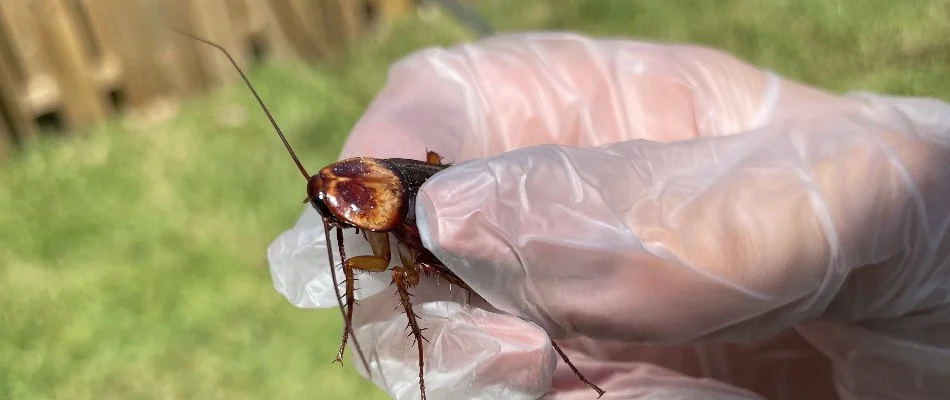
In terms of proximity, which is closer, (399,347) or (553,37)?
(399,347)

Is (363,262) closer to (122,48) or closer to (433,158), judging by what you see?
(433,158)

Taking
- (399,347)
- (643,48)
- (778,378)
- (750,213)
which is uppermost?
(643,48)

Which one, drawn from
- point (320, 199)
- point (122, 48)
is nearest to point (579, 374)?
point (320, 199)

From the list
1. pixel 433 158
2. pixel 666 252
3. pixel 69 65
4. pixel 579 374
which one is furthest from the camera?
pixel 69 65

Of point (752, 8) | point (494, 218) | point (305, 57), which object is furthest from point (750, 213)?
point (305, 57)

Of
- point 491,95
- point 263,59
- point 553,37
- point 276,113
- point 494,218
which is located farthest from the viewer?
point 263,59

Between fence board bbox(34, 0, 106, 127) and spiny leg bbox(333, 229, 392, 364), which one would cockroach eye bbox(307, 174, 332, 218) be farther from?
fence board bbox(34, 0, 106, 127)

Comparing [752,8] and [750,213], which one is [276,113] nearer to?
[752,8]
